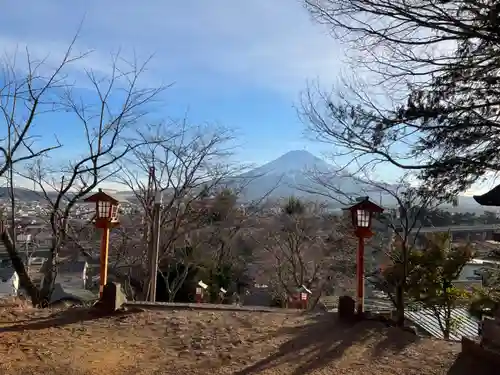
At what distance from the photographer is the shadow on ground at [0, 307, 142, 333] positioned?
4406mm

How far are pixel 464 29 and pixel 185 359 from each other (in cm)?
430

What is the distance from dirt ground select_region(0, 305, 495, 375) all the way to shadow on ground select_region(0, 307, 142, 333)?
10 millimetres

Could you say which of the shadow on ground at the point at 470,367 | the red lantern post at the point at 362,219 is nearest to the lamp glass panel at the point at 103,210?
the red lantern post at the point at 362,219

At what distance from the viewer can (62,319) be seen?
4789mm

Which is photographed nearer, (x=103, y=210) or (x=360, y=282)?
(x=360, y=282)

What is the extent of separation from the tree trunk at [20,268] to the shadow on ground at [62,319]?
5.64 feet

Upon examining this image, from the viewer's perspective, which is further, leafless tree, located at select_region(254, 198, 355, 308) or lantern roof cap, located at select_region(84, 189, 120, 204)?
leafless tree, located at select_region(254, 198, 355, 308)

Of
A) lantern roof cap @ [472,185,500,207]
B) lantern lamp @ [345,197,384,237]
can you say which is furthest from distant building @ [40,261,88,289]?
lantern roof cap @ [472,185,500,207]

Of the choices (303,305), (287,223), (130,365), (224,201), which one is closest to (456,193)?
(130,365)

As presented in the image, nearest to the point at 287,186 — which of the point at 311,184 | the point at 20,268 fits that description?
the point at 311,184

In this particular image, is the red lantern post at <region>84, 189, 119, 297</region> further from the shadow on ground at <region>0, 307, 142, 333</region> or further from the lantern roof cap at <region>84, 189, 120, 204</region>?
the shadow on ground at <region>0, 307, 142, 333</region>

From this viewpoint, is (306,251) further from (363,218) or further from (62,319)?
(62,319)

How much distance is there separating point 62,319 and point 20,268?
2.33 m

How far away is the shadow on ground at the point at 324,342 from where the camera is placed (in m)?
3.71
